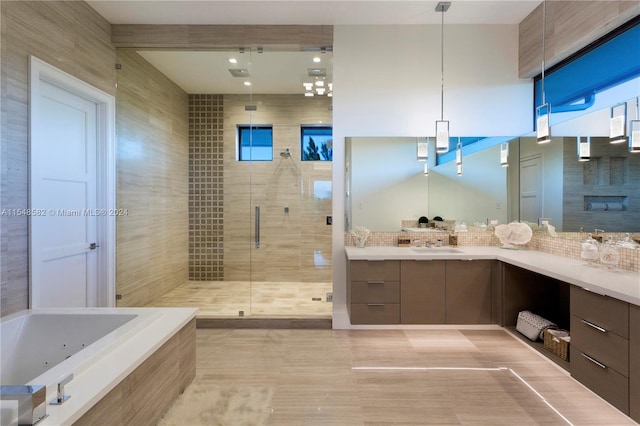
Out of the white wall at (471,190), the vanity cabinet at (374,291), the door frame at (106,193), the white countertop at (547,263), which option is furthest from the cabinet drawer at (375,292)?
the door frame at (106,193)

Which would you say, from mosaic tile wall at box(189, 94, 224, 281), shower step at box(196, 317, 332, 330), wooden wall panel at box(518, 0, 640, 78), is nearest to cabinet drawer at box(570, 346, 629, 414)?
shower step at box(196, 317, 332, 330)

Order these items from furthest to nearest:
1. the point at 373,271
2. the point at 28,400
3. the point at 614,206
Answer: the point at 373,271
the point at 614,206
the point at 28,400

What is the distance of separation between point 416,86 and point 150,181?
133 inches

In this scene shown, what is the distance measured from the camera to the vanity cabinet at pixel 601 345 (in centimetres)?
179

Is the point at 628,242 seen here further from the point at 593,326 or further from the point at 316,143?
the point at 316,143

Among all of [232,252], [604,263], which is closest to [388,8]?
[604,263]

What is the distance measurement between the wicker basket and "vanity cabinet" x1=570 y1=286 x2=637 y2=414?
33 centimetres

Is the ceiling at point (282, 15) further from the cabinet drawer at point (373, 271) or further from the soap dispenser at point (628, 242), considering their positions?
the soap dispenser at point (628, 242)

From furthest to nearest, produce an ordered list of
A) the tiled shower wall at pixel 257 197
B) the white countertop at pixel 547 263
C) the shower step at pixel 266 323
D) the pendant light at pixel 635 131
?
the tiled shower wall at pixel 257 197 < the shower step at pixel 266 323 < the pendant light at pixel 635 131 < the white countertop at pixel 547 263

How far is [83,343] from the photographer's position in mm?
2074

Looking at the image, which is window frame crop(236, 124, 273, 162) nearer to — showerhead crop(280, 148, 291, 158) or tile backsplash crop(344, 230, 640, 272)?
showerhead crop(280, 148, 291, 158)

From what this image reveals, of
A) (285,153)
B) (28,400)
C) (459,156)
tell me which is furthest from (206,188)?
(28,400)

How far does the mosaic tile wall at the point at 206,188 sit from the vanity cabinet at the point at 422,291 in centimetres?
277

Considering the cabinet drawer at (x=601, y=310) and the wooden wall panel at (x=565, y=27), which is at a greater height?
the wooden wall panel at (x=565, y=27)
